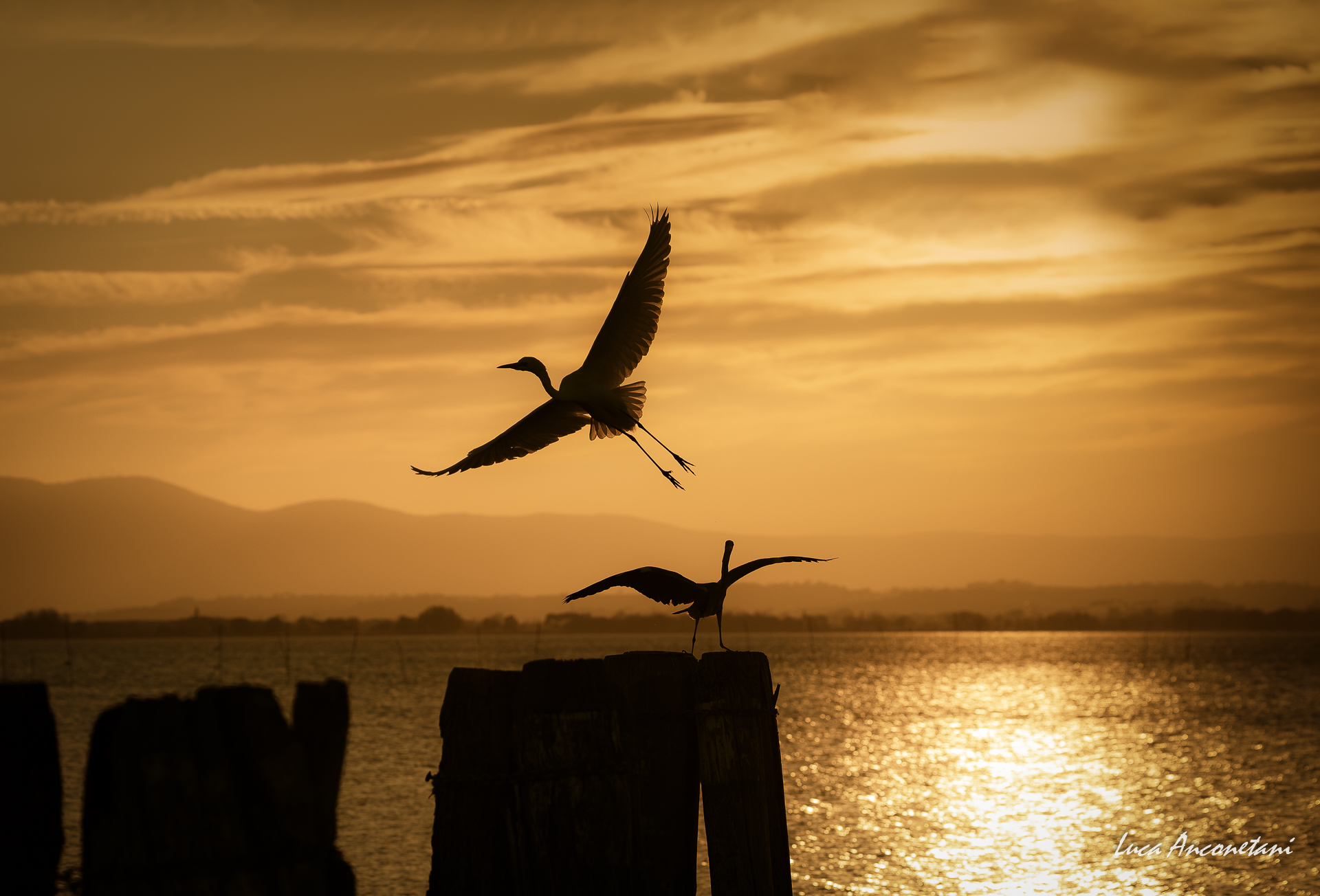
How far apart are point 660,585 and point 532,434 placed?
4524 millimetres

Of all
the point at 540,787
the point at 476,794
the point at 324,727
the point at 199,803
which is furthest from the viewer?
the point at 324,727

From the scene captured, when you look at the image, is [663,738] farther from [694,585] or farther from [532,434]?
[532,434]

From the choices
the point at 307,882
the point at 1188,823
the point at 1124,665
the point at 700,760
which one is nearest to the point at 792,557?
the point at 700,760

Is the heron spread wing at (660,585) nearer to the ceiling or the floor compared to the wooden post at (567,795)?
nearer to the ceiling

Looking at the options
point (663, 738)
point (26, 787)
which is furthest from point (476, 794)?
point (26, 787)

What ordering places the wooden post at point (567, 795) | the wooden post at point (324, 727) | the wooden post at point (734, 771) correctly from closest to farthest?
the wooden post at point (567, 795), the wooden post at point (734, 771), the wooden post at point (324, 727)

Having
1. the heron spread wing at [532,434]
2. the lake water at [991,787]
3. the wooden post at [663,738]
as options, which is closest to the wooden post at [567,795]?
the wooden post at [663,738]

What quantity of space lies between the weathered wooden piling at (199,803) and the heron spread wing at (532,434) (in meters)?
5.99

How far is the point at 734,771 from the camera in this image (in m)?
6.25

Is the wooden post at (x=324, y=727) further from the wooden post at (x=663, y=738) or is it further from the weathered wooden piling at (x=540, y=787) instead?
the weathered wooden piling at (x=540, y=787)

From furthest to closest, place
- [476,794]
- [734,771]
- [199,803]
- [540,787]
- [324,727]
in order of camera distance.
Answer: [324,727]
[734,771]
[476,794]
[540,787]
[199,803]

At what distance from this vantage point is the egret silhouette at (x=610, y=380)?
37.2 feet

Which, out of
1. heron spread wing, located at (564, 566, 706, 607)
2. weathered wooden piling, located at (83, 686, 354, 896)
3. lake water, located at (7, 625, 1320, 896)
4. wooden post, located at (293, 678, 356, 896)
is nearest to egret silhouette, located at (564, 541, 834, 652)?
heron spread wing, located at (564, 566, 706, 607)

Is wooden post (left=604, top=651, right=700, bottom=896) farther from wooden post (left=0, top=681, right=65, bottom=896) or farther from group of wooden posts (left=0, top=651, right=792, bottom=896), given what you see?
wooden post (left=0, top=681, right=65, bottom=896)
